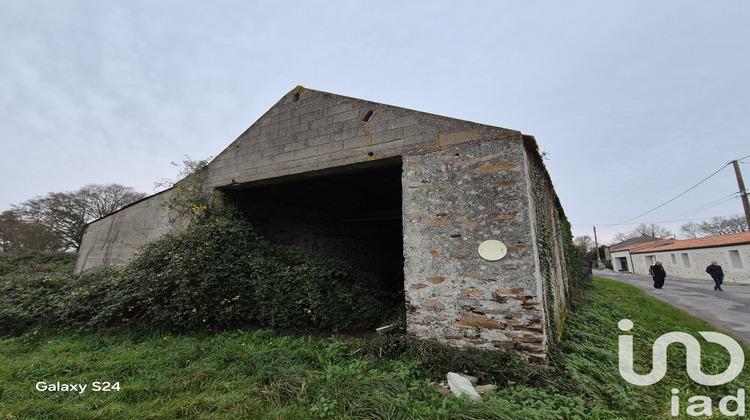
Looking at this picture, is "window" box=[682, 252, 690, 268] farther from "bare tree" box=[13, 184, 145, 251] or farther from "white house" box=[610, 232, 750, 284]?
"bare tree" box=[13, 184, 145, 251]

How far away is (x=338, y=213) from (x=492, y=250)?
245 inches

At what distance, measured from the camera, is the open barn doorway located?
22.1 ft

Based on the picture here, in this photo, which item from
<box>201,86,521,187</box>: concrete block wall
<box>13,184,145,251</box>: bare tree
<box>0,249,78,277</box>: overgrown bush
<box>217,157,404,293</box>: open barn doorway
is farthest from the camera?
<box>13,184,145,251</box>: bare tree

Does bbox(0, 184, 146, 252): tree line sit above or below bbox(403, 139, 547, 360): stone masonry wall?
above

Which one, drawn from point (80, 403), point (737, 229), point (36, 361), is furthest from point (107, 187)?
point (737, 229)

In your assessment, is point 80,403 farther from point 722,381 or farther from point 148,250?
point 722,381

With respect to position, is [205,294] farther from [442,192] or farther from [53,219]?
[53,219]

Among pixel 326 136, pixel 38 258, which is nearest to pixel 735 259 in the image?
pixel 326 136

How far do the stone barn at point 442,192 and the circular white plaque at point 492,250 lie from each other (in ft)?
0.04

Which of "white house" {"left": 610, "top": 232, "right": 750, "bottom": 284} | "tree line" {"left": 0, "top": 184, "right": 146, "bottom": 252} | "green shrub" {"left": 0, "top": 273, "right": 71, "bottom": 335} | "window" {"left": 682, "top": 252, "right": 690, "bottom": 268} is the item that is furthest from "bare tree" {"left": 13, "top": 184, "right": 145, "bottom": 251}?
"window" {"left": 682, "top": 252, "right": 690, "bottom": 268}

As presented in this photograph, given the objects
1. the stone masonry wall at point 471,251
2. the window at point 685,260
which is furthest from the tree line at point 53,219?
the window at point 685,260

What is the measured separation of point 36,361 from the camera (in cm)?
Result: 374

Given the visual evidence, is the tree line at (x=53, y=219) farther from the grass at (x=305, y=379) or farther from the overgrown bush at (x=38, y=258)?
the grass at (x=305, y=379)

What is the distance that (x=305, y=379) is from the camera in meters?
3.21
